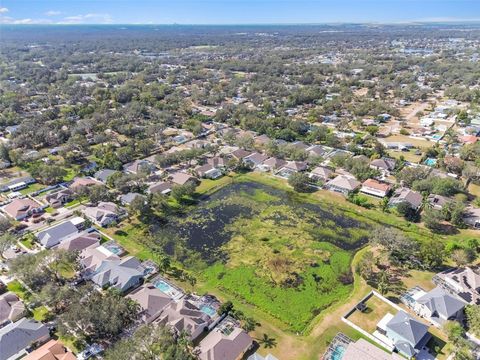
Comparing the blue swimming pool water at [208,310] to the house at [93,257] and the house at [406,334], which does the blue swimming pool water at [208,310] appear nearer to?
the house at [93,257]

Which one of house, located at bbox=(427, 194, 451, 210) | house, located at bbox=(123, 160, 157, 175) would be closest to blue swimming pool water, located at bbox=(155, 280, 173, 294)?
house, located at bbox=(123, 160, 157, 175)

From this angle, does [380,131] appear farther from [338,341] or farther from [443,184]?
[338,341]

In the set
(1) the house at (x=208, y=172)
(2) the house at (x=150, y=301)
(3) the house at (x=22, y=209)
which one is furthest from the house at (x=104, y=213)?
(1) the house at (x=208, y=172)

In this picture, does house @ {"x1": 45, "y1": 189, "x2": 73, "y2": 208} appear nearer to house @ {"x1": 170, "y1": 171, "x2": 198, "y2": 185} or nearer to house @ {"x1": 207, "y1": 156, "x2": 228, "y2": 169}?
house @ {"x1": 170, "y1": 171, "x2": 198, "y2": 185}

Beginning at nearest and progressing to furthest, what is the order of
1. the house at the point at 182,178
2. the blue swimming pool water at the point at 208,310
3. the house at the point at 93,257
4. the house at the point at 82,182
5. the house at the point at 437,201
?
the blue swimming pool water at the point at 208,310
the house at the point at 93,257
the house at the point at 437,201
the house at the point at 82,182
the house at the point at 182,178

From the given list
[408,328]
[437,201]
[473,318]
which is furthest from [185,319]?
[437,201]

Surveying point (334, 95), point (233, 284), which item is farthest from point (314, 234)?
point (334, 95)
